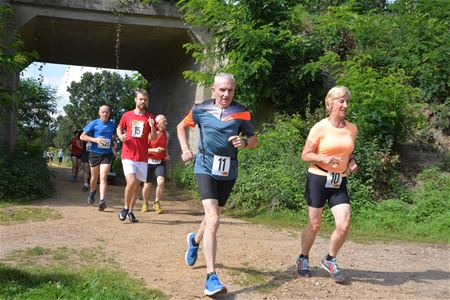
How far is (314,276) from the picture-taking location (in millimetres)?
5066

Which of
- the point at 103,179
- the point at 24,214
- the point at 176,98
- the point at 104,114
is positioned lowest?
the point at 24,214

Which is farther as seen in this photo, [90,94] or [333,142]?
[90,94]

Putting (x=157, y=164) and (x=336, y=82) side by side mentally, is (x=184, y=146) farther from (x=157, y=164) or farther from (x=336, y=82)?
(x=336, y=82)

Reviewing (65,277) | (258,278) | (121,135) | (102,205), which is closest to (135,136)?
(121,135)

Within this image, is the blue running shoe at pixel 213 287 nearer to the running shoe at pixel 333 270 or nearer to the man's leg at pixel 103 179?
the running shoe at pixel 333 270

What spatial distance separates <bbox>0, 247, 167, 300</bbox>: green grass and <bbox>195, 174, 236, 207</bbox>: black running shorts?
3.37 ft

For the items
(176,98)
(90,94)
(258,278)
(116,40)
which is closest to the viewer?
(258,278)

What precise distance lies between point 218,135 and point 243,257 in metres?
1.85

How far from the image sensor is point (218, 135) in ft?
15.4

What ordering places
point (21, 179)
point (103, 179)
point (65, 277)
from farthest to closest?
point (21, 179) → point (103, 179) → point (65, 277)

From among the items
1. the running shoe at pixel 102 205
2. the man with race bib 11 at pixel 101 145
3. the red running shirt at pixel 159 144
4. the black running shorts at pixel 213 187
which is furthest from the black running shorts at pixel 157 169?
the black running shorts at pixel 213 187

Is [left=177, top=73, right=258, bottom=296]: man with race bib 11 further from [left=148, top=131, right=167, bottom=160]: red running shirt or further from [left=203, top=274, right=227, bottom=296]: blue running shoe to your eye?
[left=148, top=131, right=167, bottom=160]: red running shirt

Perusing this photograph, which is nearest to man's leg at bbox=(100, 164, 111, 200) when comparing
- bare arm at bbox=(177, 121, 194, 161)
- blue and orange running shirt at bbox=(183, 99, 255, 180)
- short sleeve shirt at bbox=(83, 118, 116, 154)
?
short sleeve shirt at bbox=(83, 118, 116, 154)

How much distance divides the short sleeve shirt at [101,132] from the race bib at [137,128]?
1.27 meters
